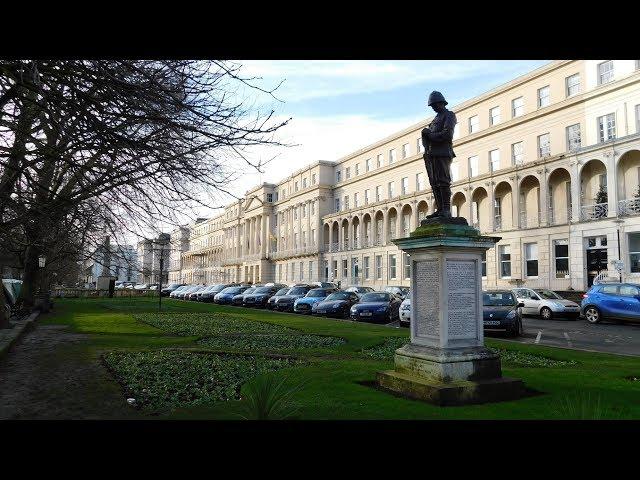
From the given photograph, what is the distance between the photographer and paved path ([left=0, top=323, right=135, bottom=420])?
711 centimetres

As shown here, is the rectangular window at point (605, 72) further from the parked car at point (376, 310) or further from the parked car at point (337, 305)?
the parked car at point (376, 310)

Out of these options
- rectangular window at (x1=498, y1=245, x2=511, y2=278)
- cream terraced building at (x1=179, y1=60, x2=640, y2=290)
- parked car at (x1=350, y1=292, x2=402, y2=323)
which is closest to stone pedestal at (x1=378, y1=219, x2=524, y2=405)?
cream terraced building at (x1=179, y1=60, x2=640, y2=290)

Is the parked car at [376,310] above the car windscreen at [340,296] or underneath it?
underneath

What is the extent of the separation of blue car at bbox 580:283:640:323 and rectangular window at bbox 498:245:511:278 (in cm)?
1701

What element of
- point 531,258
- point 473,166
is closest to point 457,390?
point 531,258

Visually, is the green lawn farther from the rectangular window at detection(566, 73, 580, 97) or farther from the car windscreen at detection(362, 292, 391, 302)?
the rectangular window at detection(566, 73, 580, 97)

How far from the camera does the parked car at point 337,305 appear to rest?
2759 cm

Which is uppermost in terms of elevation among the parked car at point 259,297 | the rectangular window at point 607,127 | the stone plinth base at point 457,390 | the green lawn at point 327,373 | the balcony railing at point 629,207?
the rectangular window at point 607,127

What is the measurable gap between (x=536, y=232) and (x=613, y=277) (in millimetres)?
7776

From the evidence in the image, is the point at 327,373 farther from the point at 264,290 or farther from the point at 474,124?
the point at 474,124

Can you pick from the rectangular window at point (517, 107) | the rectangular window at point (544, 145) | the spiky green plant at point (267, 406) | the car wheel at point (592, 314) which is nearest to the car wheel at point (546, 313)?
the car wheel at point (592, 314)

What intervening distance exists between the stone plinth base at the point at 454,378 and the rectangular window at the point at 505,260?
35395 mm
